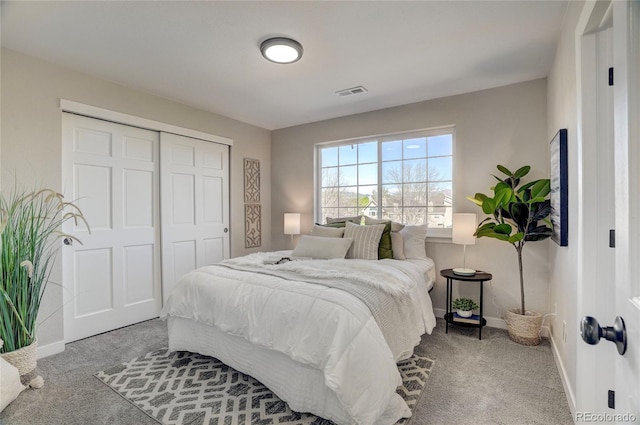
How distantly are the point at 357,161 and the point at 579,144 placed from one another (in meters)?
2.74

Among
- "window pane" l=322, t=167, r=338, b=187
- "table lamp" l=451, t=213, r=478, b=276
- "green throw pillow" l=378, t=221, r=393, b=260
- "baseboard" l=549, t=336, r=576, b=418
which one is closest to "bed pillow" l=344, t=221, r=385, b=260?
"green throw pillow" l=378, t=221, r=393, b=260

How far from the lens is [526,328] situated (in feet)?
8.77

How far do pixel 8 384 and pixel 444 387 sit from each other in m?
2.71

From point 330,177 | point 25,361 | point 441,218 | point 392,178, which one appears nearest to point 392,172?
point 392,178

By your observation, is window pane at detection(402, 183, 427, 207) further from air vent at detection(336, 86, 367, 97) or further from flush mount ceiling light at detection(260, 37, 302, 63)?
flush mount ceiling light at detection(260, 37, 302, 63)

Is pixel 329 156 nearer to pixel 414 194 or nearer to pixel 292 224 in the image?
pixel 292 224

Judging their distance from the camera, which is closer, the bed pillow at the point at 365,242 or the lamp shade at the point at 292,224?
the bed pillow at the point at 365,242

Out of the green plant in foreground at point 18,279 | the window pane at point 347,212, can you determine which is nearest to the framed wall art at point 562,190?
the window pane at point 347,212

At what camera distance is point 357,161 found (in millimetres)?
4176

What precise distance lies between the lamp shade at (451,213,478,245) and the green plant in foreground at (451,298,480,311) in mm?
600

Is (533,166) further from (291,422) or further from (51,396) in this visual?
(51,396)

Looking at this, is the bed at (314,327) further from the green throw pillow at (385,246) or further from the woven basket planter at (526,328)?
the woven basket planter at (526,328)

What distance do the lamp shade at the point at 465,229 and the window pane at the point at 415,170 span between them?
0.81m

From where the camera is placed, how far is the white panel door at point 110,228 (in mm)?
2850
